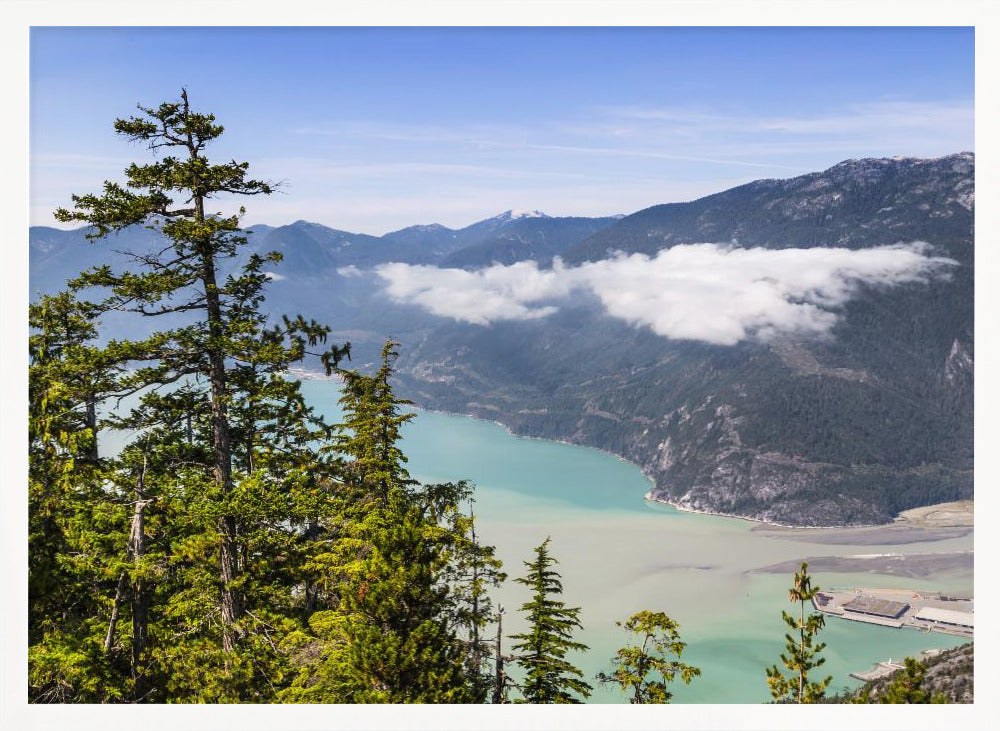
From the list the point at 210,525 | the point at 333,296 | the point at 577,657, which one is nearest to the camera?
the point at 210,525

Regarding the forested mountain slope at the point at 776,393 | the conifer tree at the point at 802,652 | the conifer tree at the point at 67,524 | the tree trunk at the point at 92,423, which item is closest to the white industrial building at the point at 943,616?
the forested mountain slope at the point at 776,393

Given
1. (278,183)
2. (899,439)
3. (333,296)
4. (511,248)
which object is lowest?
(899,439)

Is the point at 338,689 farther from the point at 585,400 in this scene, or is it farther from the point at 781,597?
the point at 585,400

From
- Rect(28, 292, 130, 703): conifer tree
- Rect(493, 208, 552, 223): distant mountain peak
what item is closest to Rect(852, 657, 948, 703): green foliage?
Rect(28, 292, 130, 703): conifer tree

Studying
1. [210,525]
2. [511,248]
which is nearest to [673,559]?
[210,525]

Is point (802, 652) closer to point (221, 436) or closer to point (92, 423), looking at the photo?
point (221, 436)

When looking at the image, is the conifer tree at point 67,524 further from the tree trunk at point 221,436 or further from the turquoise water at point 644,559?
the turquoise water at point 644,559
